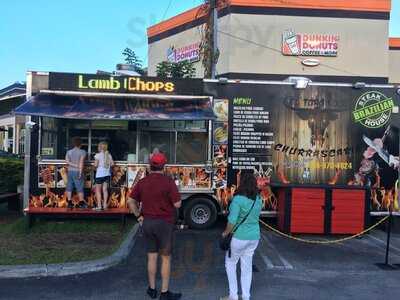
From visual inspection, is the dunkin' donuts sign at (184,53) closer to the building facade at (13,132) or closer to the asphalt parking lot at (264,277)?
the building facade at (13,132)

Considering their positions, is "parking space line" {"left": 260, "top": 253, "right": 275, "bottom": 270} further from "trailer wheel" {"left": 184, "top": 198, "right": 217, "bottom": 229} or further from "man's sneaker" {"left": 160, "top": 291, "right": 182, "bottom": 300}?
"trailer wheel" {"left": 184, "top": 198, "right": 217, "bottom": 229}

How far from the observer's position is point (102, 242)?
10812 mm

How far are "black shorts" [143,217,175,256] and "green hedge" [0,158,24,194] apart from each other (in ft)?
30.6

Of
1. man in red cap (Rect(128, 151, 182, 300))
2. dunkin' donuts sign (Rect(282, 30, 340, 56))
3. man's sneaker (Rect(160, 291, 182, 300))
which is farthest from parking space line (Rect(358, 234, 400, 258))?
dunkin' donuts sign (Rect(282, 30, 340, 56))

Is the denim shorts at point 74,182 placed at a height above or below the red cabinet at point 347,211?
above

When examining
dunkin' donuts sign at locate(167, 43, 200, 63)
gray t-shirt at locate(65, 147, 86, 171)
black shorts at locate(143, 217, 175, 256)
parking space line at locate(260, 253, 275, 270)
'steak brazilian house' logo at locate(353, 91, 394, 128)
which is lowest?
parking space line at locate(260, 253, 275, 270)

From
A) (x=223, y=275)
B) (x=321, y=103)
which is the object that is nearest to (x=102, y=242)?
(x=223, y=275)

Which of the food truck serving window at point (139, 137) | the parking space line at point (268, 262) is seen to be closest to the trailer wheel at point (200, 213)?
the food truck serving window at point (139, 137)

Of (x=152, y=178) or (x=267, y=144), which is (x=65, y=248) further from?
(x=267, y=144)

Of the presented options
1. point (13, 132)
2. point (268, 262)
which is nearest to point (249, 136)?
point (268, 262)

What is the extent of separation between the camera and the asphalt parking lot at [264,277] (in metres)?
7.55

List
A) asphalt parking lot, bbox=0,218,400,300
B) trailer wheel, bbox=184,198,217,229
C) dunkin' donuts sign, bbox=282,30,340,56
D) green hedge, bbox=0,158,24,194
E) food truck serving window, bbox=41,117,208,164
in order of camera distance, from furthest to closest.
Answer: dunkin' donuts sign, bbox=282,30,340,56 → green hedge, bbox=0,158,24,194 → food truck serving window, bbox=41,117,208,164 → trailer wheel, bbox=184,198,217,229 → asphalt parking lot, bbox=0,218,400,300

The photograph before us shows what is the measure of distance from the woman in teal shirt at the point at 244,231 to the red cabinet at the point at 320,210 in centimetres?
519

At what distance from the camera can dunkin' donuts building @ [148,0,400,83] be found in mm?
27125
